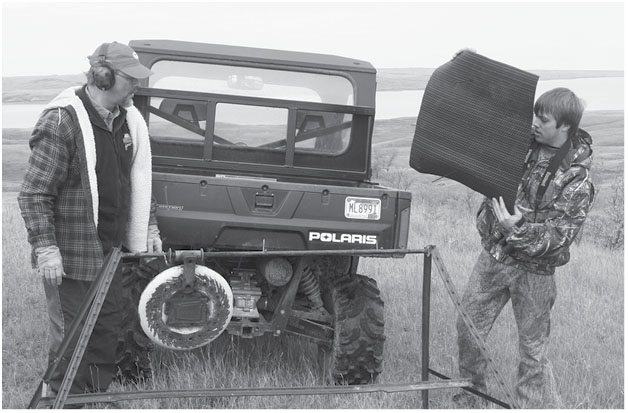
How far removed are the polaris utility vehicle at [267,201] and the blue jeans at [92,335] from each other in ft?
1.52

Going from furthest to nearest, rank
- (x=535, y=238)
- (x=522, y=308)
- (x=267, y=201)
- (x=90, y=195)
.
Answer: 1. (x=267, y=201)
2. (x=522, y=308)
3. (x=535, y=238)
4. (x=90, y=195)

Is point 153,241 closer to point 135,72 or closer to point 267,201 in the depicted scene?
point 267,201

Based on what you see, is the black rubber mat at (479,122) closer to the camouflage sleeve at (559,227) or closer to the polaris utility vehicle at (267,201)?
the camouflage sleeve at (559,227)

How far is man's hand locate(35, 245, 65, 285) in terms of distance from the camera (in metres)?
4.29

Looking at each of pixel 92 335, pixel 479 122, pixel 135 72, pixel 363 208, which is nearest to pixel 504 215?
pixel 479 122

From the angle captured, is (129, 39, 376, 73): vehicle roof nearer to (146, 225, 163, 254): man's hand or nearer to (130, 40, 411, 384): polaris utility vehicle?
(130, 40, 411, 384): polaris utility vehicle

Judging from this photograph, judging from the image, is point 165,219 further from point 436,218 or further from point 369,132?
point 436,218

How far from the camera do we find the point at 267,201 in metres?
4.98

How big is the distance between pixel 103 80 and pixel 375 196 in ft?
5.28

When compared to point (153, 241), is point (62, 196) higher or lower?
higher

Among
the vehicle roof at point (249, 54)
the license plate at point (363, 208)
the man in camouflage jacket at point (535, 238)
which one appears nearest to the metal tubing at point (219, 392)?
the man in camouflage jacket at point (535, 238)

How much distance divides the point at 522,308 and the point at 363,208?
40.3 inches

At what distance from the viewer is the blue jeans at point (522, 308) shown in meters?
4.81

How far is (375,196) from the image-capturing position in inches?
199
